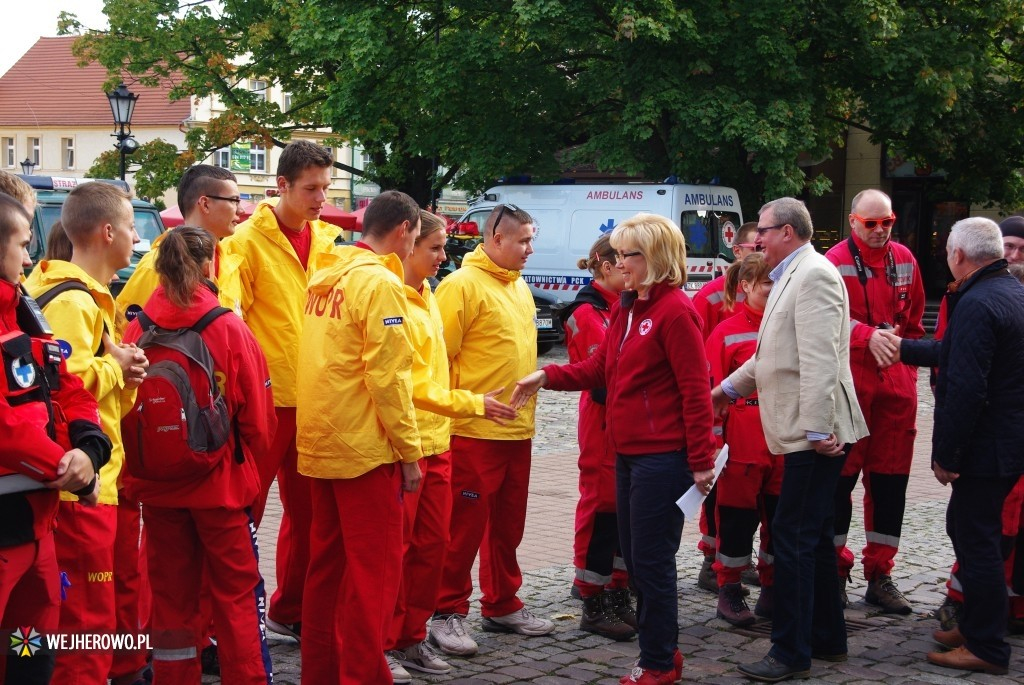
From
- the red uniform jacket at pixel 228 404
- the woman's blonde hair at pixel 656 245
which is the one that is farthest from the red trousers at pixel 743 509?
the red uniform jacket at pixel 228 404

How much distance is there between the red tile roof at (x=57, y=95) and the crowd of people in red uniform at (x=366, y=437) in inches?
2373

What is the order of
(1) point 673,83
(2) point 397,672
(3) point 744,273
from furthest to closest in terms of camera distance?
(1) point 673,83 → (3) point 744,273 → (2) point 397,672

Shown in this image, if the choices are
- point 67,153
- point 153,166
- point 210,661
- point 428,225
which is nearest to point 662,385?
point 428,225

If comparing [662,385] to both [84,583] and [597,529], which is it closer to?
[597,529]

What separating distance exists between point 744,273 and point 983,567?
1916mm

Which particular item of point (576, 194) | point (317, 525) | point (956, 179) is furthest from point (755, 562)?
point (956, 179)

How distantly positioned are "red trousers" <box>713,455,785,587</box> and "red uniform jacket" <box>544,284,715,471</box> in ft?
4.41

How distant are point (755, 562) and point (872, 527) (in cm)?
114

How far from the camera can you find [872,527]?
266 inches

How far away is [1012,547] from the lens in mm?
6184

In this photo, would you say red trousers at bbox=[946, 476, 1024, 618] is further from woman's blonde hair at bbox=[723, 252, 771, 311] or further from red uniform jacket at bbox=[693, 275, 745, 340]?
red uniform jacket at bbox=[693, 275, 745, 340]

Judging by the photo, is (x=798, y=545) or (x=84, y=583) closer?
(x=84, y=583)

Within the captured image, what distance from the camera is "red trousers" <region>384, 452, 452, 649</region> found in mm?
5410

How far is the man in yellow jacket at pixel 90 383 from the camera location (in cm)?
419
